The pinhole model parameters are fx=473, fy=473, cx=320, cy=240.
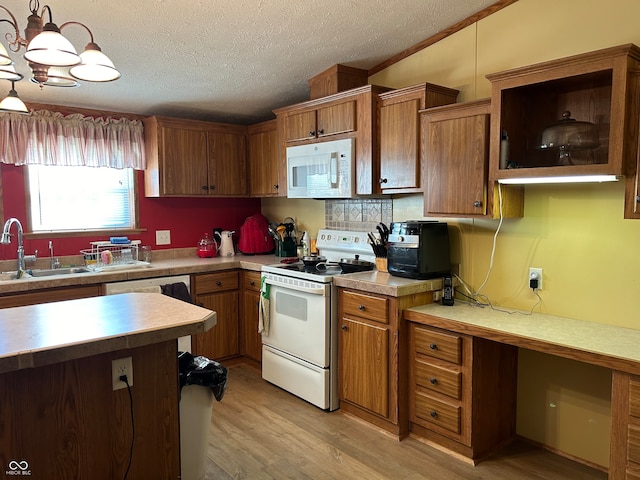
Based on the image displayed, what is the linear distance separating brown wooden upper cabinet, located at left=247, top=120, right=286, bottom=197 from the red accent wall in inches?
15.7

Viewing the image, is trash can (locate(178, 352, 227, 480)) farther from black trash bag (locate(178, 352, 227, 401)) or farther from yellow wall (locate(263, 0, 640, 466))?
yellow wall (locate(263, 0, 640, 466))

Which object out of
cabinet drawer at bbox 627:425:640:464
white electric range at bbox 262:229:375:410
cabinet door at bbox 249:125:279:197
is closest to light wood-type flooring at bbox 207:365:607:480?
white electric range at bbox 262:229:375:410

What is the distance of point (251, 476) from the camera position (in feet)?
8.06

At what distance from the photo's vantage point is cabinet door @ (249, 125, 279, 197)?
4242 mm

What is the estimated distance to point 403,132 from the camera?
304 centimetres

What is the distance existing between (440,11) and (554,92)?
0.85 metres

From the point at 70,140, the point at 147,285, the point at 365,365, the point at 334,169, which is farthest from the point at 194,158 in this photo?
the point at 365,365

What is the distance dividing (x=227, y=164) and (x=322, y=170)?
126 cm

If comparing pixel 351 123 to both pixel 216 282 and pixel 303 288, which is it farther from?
pixel 216 282

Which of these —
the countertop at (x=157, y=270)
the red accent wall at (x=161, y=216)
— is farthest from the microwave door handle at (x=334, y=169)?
the red accent wall at (x=161, y=216)

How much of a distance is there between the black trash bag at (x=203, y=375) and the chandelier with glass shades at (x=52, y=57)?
1.28 metres

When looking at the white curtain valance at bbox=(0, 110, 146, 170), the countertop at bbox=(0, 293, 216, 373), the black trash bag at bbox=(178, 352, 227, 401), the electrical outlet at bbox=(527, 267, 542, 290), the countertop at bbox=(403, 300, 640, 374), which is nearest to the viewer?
the countertop at bbox=(0, 293, 216, 373)

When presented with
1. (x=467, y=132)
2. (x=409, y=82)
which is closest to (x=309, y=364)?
(x=467, y=132)

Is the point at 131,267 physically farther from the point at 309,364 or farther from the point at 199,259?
the point at 309,364
